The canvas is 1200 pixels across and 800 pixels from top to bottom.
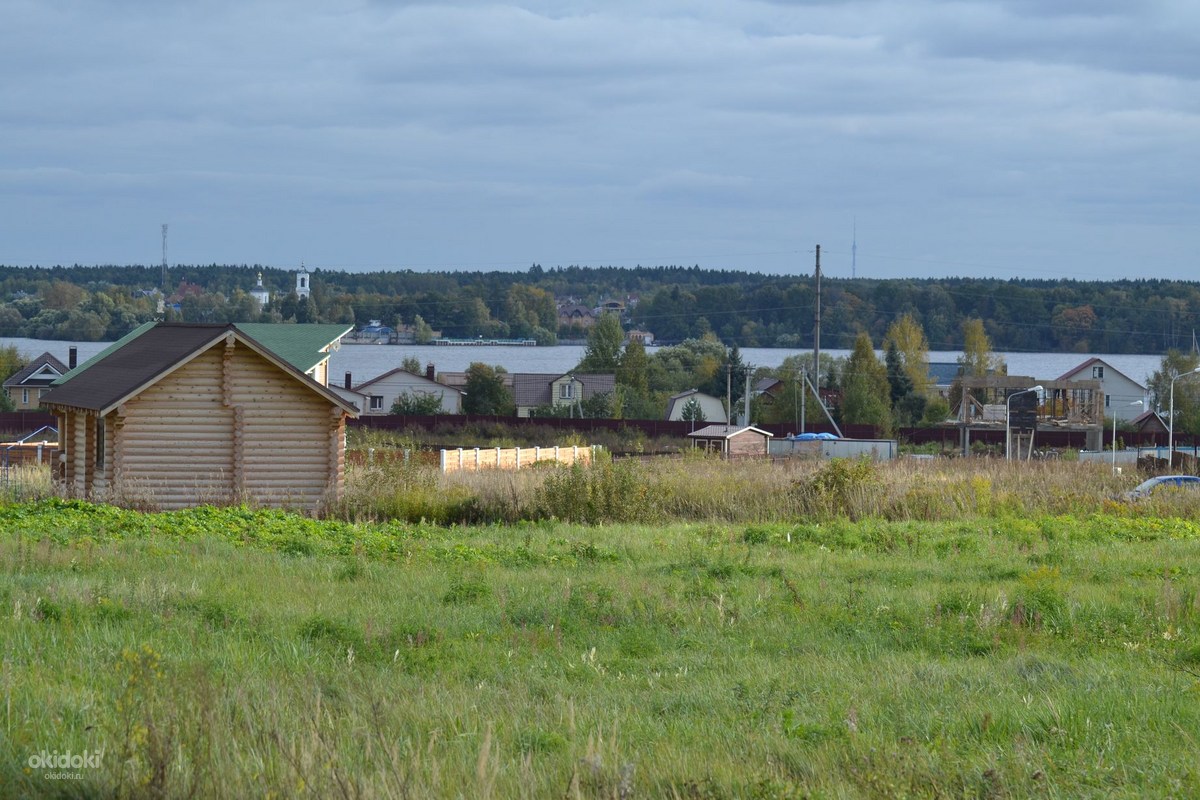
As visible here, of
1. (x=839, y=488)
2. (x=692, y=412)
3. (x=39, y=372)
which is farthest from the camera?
(x=39, y=372)

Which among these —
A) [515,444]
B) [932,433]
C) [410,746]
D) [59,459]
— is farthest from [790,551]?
[932,433]

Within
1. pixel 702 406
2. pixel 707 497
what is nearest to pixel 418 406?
pixel 702 406

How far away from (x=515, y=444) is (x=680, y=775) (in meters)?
53.2

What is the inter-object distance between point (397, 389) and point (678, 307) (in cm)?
7040

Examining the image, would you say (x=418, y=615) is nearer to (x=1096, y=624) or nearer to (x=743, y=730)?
(x=743, y=730)

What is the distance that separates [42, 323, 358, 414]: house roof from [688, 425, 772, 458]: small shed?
79.5 feet

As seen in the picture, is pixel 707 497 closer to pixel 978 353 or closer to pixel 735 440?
pixel 735 440

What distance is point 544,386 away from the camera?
294 ft

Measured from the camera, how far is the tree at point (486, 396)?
77688 mm

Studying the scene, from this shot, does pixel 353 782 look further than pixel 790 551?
No

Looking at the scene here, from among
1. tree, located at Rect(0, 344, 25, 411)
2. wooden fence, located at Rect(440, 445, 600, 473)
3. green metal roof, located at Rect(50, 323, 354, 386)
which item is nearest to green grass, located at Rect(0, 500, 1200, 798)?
green metal roof, located at Rect(50, 323, 354, 386)

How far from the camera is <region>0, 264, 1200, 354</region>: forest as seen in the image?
128 meters

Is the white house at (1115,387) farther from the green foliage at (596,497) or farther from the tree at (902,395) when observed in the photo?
the green foliage at (596,497)

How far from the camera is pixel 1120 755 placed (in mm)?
6484
